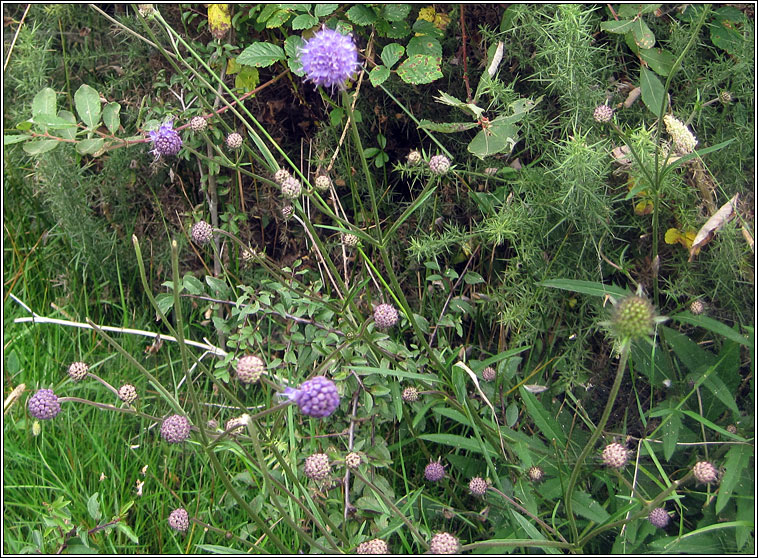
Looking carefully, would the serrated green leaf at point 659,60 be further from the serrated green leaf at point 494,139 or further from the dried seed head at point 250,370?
the dried seed head at point 250,370

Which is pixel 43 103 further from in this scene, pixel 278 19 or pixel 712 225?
pixel 712 225

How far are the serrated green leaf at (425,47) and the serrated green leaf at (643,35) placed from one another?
463 mm

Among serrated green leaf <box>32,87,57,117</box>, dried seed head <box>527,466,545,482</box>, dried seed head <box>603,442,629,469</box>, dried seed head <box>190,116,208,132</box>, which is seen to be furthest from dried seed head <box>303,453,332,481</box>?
serrated green leaf <box>32,87,57,117</box>

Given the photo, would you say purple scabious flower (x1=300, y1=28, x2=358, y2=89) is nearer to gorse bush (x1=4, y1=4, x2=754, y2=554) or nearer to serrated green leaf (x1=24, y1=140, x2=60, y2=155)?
gorse bush (x1=4, y1=4, x2=754, y2=554)

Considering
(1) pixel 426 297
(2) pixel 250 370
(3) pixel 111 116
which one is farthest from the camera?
(1) pixel 426 297

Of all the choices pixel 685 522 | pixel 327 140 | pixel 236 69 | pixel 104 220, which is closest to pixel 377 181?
pixel 327 140

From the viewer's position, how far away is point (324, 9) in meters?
1.59

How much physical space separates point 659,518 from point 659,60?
1033 mm

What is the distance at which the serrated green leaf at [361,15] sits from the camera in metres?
1.60

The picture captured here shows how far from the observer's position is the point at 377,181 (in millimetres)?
1860

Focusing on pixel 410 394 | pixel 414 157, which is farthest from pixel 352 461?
pixel 414 157

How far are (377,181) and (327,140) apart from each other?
0.19 metres

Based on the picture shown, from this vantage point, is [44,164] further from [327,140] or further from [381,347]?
[381,347]

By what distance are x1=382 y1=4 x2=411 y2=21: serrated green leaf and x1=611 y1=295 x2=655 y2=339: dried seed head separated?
0.99m
